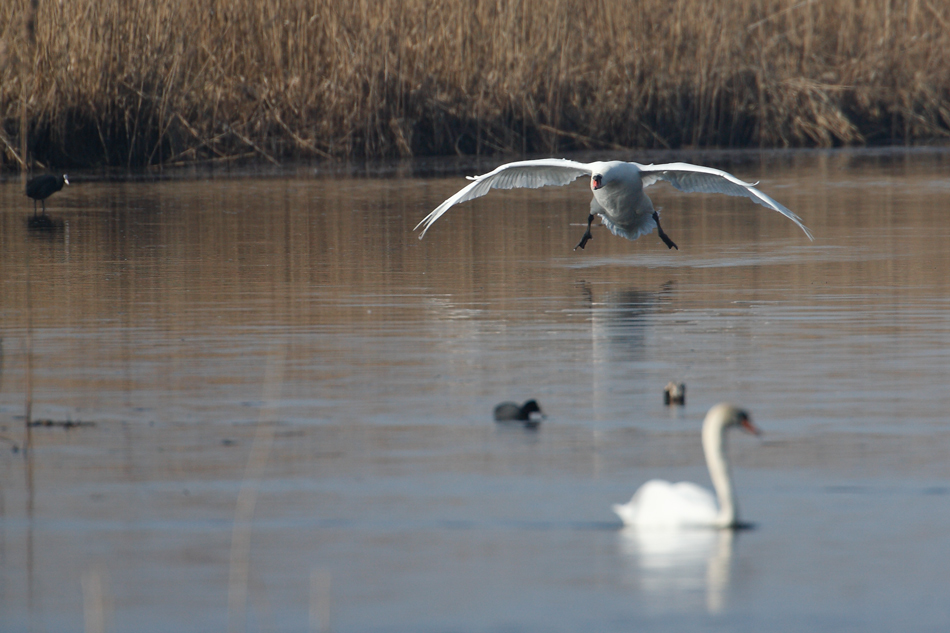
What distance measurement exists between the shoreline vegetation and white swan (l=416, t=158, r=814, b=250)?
802 centimetres

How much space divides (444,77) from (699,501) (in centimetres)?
1777

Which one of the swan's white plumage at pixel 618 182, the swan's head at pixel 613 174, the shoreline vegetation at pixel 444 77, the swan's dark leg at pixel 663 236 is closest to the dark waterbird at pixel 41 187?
the shoreline vegetation at pixel 444 77

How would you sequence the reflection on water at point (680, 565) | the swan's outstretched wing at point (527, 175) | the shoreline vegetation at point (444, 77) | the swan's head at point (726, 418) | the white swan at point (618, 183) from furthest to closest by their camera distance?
1. the shoreline vegetation at point (444, 77)
2. the swan's outstretched wing at point (527, 175)
3. the white swan at point (618, 183)
4. the swan's head at point (726, 418)
5. the reflection on water at point (680, 565)

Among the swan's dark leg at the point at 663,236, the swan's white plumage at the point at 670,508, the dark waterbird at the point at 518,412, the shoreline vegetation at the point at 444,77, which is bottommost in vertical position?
the swan's white plumage at the point at 670,508

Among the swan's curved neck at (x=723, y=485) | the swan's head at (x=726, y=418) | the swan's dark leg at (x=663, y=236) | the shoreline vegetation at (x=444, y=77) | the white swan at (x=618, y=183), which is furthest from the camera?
the shoreline vegetation at (x=444, y=77)

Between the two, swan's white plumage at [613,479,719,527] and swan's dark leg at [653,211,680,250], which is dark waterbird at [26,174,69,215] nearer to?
swan's dark leg at [653,211,680,250]

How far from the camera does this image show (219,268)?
488 inches

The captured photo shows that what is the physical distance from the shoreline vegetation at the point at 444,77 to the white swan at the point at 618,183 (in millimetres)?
8022

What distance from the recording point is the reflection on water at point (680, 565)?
4535mm

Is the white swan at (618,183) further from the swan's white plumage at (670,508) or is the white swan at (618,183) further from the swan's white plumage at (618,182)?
the swan's white plumage at (670,508)

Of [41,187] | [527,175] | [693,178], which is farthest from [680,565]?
[41,187]

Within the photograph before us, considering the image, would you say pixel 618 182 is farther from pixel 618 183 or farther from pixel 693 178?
pixel 693 178

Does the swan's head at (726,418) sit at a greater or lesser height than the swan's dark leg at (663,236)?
lesser

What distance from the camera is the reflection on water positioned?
14.9 ft
